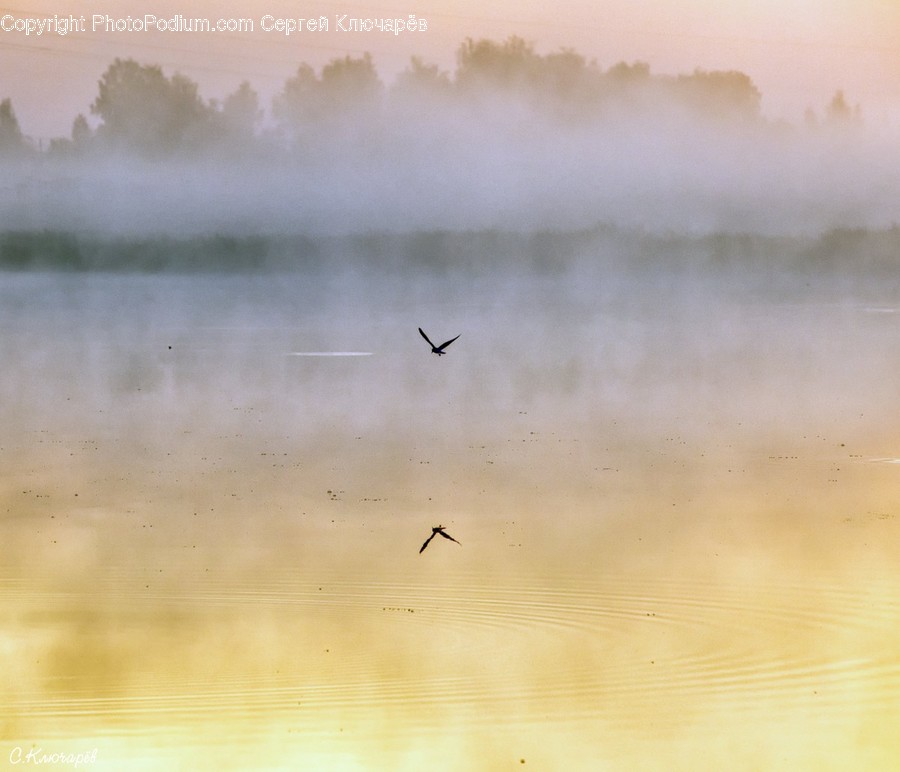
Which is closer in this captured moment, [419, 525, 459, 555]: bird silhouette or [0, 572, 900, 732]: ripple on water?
[0, 572, 900, 732]: ripple on water

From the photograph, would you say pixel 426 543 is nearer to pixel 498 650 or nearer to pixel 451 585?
pixel 451 585

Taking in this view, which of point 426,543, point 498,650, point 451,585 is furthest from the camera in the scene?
point 426,543

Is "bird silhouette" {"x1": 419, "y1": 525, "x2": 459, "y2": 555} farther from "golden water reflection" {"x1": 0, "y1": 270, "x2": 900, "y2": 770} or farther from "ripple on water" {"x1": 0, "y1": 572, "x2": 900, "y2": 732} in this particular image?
"ripple on water" {"x1": 0, "y1": 572, "x2": 900, "y2": 732}

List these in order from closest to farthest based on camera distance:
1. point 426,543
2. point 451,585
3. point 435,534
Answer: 1. point 451,585
2. point 426,543
3. point 435,534

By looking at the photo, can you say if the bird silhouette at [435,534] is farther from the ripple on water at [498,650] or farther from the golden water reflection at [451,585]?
the ripple on water at [498,650]

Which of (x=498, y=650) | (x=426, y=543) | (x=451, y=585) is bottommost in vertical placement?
(x=498, y=650)

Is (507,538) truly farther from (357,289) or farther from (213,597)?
(357,289)

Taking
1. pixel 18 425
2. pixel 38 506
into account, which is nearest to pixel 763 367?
pixel 18 425

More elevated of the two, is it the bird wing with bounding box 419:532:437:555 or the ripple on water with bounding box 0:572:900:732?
the bird wing with bounding box 419:532:437:555

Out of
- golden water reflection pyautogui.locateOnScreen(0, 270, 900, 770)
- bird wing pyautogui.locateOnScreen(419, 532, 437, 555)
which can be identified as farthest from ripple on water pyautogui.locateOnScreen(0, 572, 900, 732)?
bird wing pyautogui.locateOnScreen(419, 532, 437, 555)

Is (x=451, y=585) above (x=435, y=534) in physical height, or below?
below

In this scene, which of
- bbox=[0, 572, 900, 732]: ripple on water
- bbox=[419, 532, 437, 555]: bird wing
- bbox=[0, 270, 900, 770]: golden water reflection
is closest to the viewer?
bbox=[0, 270, 900, 770]: golden water reflection

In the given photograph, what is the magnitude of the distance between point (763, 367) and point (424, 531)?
830 cm

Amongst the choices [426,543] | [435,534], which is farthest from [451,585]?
[435,534]
